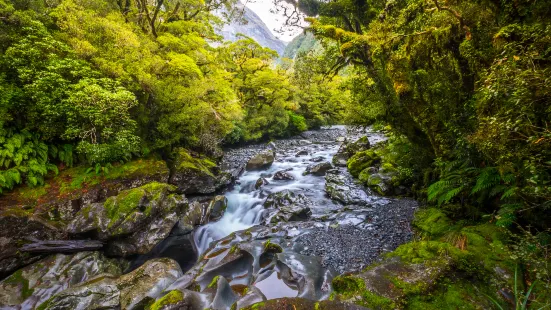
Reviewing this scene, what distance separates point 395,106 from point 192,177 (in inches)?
357

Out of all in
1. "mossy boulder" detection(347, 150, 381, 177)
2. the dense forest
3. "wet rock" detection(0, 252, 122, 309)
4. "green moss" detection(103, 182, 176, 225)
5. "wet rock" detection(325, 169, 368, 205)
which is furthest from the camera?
"mossy boulder" detection(347, 150, 381, 177)

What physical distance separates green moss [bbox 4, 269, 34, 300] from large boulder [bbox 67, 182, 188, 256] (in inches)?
55.9

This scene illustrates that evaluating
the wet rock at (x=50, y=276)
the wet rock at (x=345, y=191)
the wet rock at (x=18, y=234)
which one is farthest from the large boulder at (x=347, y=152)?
the wet rock at (x=18, y=234)

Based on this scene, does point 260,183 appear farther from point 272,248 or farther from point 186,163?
point 272,248

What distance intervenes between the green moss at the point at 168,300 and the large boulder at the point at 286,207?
486 cm

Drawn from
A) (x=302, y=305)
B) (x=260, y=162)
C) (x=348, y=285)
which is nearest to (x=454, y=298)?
(x=348, y=285)

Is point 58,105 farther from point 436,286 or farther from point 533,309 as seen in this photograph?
point 533,309

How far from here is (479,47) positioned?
175 inches

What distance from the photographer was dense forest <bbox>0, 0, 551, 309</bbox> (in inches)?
119

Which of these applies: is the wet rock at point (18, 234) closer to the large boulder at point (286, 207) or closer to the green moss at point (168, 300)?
the green moss at point (168, 300)

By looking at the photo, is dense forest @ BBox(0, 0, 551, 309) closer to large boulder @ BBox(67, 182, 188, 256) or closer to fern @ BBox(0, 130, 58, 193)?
fern @ BBox(0, 130, 58, 193)

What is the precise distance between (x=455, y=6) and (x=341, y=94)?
31.1 meters

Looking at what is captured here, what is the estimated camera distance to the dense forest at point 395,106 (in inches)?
119

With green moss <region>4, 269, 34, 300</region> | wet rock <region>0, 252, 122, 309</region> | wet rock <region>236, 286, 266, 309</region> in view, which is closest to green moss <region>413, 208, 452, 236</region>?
wet rock <region>236, 286, 266, 309</region>
